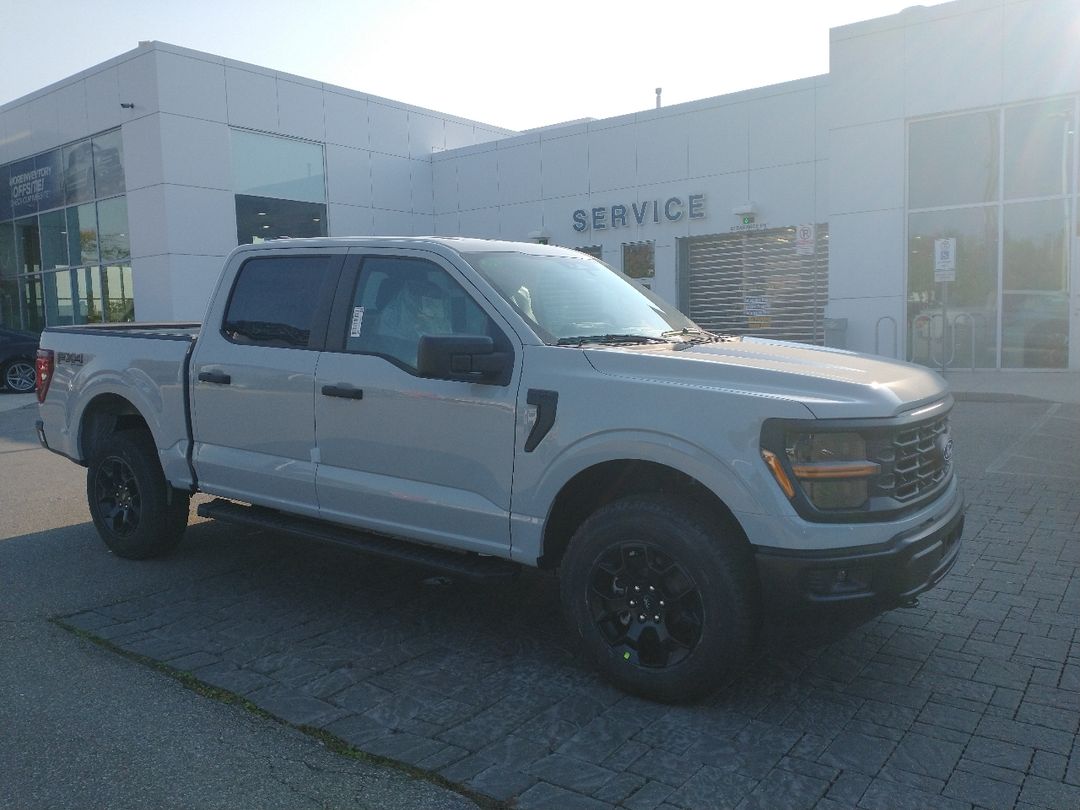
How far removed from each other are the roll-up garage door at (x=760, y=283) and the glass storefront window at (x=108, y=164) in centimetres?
1412

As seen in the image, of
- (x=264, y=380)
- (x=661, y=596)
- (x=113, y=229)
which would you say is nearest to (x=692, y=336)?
(x=661, y=596)

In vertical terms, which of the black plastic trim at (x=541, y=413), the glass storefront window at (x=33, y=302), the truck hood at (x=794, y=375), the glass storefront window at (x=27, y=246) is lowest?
the black plastic trim at (x=541, y=413)

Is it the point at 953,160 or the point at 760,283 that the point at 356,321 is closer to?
the point at 953,160

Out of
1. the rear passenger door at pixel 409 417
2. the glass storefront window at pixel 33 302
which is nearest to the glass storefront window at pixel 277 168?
the glass storefront window at pixel 33 302

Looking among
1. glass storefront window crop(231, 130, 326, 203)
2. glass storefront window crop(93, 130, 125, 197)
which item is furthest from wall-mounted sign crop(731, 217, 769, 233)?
glass storefront window crop(93, 130, 125, 197)

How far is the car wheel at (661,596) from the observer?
3.65 meters

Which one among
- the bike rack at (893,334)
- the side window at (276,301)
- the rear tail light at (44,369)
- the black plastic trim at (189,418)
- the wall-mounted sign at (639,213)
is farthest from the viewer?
the wall-mounted sign at (639,213)

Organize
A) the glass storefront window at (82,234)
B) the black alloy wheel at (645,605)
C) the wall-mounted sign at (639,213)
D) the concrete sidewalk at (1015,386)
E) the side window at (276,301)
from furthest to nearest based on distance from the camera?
the glass storefront window at (82,234) → the wall-mounted sign at (639,213) → the concrete sidewalk at (1015,386) → the side window at (276,301) → the black alloy wheel at (645,605)

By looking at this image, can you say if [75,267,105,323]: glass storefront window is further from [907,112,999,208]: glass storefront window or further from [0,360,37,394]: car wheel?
[907,112,999,208]: glass storefront window

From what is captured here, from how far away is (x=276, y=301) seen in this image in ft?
17.6

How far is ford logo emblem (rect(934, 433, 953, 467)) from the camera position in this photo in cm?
414

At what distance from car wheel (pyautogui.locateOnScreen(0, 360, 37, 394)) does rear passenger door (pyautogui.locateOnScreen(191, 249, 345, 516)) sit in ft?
53.2

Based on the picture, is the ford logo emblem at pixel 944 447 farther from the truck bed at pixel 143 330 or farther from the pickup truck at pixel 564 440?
the truck bed at pixel 143 330

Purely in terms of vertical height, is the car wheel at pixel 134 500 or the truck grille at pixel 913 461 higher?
the truck grille at pixel 913 461
